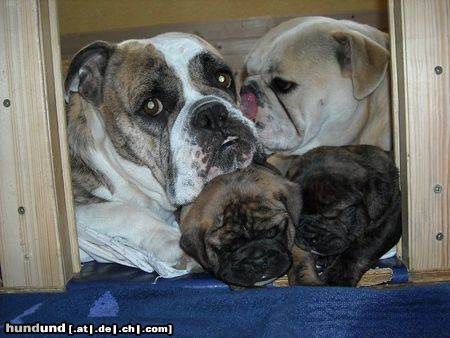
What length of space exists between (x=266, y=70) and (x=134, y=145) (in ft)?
2.86

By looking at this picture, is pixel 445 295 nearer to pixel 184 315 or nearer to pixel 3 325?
pixel 184 315

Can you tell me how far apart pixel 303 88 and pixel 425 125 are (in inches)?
35.6

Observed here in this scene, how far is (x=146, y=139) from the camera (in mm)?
2457

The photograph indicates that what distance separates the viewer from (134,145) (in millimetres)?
2480

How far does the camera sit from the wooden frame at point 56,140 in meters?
2.09

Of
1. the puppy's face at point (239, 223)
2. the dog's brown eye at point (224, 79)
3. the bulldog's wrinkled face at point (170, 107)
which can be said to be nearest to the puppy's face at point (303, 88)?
the dog's brown eye at point (224, 79)

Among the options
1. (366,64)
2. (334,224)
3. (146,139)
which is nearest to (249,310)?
(334,224)

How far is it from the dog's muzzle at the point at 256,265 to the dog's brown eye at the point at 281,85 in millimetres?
1004

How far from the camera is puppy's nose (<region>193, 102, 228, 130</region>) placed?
7.47 ft

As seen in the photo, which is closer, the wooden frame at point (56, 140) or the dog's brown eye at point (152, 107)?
the wooden frame at point (56, 140)

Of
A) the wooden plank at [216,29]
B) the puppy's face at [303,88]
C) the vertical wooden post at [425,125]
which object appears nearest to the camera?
the vertical wooden post at [425,125]

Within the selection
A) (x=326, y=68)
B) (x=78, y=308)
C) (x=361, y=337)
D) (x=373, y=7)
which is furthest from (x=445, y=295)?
(x=373, y=7)

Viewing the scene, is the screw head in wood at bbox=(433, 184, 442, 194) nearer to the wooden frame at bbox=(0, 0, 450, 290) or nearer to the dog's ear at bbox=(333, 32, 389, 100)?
the wooden frame at bbox=(0, 0, 450, 290)

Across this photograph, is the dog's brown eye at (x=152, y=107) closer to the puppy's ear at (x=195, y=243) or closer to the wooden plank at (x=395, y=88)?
the puppy's ear at (x=195, y=243)
